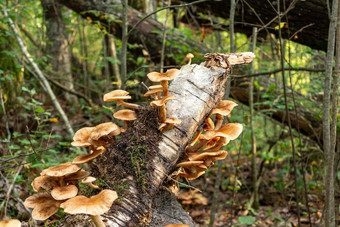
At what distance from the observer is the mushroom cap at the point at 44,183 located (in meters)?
2.39

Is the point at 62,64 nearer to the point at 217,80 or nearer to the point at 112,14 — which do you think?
the point at 112,14

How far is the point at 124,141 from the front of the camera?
8.70 ft

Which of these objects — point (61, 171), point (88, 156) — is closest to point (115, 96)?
point (88, 156)

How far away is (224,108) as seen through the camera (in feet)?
9.78

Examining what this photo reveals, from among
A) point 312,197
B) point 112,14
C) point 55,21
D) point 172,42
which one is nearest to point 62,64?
point 55,21

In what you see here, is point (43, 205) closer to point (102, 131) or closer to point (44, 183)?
point (44, 183)

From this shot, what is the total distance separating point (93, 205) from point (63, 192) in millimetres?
502

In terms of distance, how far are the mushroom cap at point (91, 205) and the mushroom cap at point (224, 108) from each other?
1452mm

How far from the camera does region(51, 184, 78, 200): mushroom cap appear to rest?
217 centimetres

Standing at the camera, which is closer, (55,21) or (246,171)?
(246,171)

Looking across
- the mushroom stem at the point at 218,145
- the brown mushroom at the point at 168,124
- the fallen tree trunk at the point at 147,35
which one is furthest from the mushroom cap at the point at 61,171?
the fallen tree trunk at the point at 147,35

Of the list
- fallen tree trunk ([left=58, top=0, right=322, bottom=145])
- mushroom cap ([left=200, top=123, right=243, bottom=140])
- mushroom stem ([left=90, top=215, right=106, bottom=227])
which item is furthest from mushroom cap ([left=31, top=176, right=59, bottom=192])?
fallen tree trunk ([left=58, top=0, right=322, bottom=145])

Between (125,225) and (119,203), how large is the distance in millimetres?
177

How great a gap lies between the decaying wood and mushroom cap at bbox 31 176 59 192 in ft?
1.34
